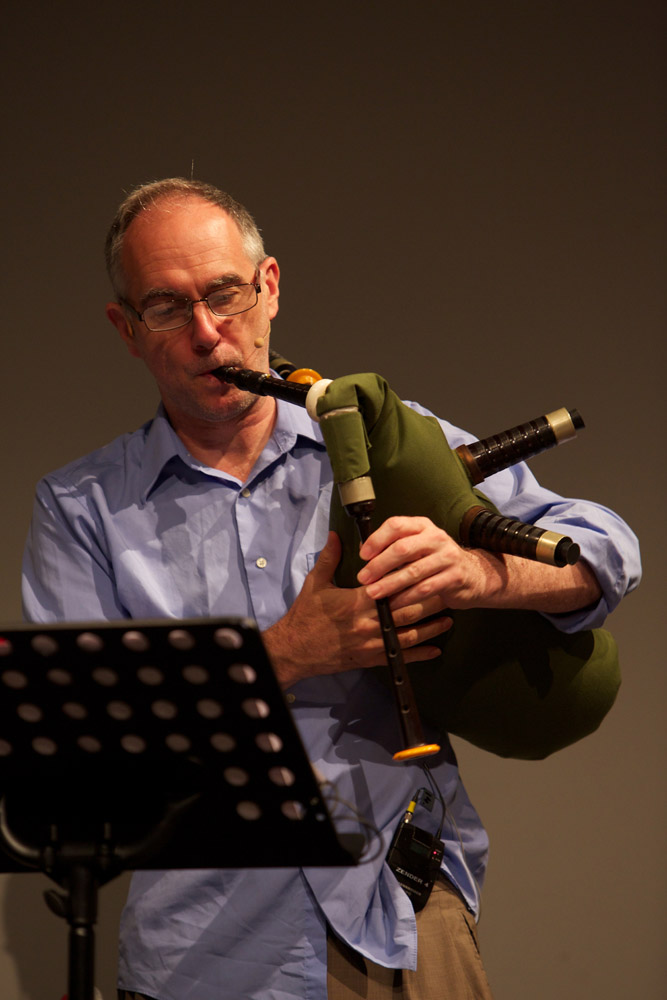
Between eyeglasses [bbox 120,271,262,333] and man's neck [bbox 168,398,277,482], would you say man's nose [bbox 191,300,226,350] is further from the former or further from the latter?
man's neck [bbox 168,398,277,482]

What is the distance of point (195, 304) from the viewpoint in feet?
6.40

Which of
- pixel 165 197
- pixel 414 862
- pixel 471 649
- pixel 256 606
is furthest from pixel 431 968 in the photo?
pixel 165 197

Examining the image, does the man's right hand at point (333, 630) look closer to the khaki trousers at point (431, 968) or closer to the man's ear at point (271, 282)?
the khaki trousers at point (431, 968)

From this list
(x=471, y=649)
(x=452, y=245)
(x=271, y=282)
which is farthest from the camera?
(x=452, y=245)

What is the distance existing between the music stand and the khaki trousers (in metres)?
0.58

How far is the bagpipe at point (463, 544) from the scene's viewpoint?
1474 millimetres

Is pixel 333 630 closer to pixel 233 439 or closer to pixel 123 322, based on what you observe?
pixel 233 439

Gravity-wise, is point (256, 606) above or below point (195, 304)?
below

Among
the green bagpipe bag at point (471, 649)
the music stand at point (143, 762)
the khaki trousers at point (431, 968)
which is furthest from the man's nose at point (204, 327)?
the khaki trousers at point (431, 968)

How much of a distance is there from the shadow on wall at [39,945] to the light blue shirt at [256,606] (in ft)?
2.50

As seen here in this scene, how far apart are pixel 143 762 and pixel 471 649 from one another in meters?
0.65

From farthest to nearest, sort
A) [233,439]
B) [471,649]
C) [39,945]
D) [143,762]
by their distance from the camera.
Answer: [39,945] < [233,439] < [471,649] < [143,762]

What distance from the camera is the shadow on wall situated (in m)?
2.50

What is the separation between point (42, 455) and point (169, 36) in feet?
3.79
